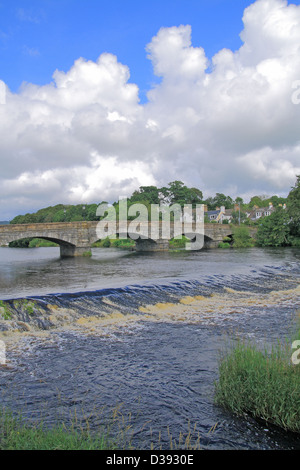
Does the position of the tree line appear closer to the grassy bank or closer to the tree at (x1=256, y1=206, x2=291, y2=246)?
the tree at (x1=256, y1=206, x2=291, y2=246)

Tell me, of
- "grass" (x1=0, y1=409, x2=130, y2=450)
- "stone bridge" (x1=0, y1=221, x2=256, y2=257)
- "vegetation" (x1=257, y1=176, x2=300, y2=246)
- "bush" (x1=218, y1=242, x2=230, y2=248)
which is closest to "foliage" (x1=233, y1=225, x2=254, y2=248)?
"bush" (x1=218, y1=242, x2=230, y2=248)

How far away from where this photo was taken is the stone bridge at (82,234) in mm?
37344

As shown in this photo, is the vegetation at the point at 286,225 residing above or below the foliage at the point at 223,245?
above

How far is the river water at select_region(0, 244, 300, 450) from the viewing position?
20.6 ft

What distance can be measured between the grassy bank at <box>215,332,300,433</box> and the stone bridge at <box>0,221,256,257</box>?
33.8m

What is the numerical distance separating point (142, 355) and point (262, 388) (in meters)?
4.29

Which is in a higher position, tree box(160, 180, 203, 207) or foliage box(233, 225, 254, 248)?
tree box(160, 180, 203, 207)

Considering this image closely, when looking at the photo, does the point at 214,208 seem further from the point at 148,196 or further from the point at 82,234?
the point at 82,234

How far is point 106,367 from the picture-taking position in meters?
8.96

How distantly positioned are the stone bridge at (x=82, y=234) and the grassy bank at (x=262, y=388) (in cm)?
3376

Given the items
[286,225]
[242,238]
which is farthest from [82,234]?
[286,225]
